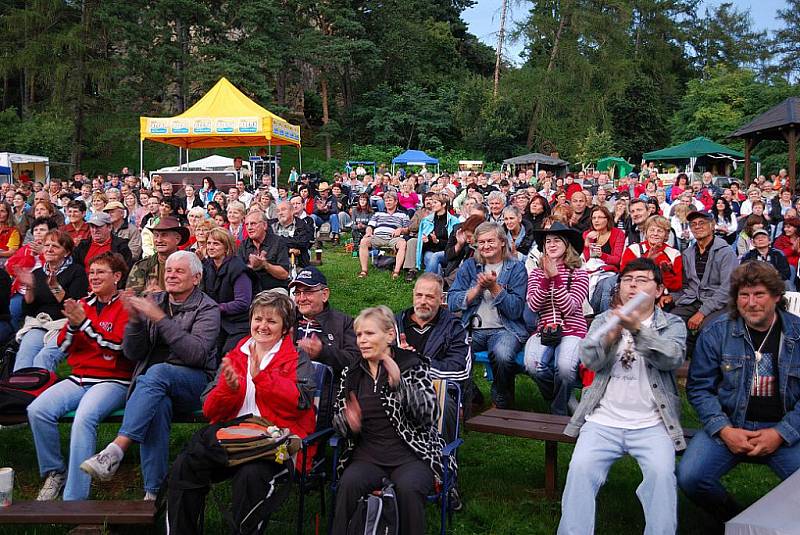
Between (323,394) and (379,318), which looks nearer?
(379,318)

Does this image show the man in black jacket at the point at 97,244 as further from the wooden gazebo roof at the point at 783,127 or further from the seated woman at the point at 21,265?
the wooden gazebo roof at the point at 783,127

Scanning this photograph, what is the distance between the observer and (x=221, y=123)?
61.3 ft

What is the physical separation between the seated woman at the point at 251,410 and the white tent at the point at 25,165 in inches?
878

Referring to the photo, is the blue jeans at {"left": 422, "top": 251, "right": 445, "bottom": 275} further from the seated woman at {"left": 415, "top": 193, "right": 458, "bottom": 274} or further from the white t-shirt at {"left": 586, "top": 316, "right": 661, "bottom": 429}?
the white t-shirt at {"left": 586, "top": 316, "right": 661, "bottom": 429}

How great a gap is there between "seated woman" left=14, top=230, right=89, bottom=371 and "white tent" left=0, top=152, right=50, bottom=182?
1944 centimetres

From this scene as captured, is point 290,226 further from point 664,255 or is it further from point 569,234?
point 569,234

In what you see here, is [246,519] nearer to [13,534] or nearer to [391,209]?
[13,534]

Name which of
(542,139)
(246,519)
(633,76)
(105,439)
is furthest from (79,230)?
(633,76)

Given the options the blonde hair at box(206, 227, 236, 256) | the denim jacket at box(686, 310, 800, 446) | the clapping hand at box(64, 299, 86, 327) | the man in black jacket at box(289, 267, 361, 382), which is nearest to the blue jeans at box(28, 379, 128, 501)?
the clapping hand at box(64, 299, 86, 327)

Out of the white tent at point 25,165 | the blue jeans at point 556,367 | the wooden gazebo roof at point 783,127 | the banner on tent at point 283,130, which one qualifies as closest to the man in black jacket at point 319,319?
the blue jeans at point 556,367

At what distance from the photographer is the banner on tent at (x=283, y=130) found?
18.7 m

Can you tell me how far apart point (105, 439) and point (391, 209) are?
7.36m

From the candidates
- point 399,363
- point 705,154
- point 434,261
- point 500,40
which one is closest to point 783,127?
point 705,154

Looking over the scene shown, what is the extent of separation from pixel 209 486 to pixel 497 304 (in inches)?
104
